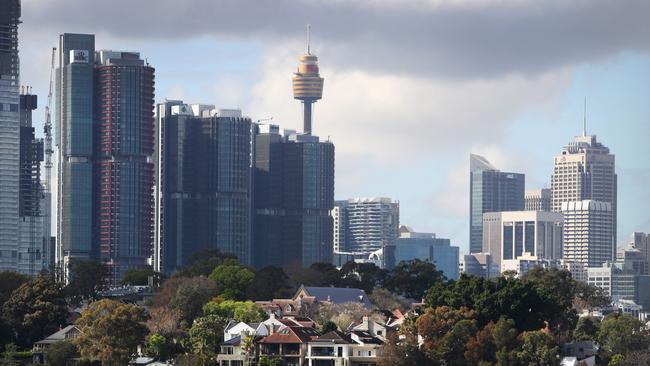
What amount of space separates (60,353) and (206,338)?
32.3ft

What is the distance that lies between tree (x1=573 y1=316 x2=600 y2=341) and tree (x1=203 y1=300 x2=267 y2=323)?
22.6m

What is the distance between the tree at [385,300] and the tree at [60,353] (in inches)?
1412

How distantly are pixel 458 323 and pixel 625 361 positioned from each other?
536 inches

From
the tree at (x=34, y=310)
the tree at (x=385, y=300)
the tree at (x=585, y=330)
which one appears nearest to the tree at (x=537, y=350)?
the tree at (x=585, y=330)

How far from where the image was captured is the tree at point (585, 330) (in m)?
127

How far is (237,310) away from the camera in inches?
5157

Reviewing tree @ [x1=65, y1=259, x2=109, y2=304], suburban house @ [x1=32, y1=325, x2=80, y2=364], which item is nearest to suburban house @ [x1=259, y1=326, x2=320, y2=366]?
suburban house @ [x1=32, y1=325, x2=80, y2=364]

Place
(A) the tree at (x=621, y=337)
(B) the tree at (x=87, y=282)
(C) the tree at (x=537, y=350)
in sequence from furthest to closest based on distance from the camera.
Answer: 1. (B) the tree at (x=87, y=282)
2. (A) the tree at (x=621, y=337)
3. (C) the tree at (x=537, y=350)

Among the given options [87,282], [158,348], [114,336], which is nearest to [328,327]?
[158,348]

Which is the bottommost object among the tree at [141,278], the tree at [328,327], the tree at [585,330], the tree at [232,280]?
the tree at [585,330]

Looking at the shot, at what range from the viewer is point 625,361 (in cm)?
11838

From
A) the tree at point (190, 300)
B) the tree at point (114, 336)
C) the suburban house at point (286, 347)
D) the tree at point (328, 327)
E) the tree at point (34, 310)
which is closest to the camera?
the tree at point (114, 336)

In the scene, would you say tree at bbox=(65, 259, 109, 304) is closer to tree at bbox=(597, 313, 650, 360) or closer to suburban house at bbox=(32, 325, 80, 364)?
suburban house at bbox=(32, 325, 80, 364)

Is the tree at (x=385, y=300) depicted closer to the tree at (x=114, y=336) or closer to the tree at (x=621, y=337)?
the tree at (x=621, y=337)
